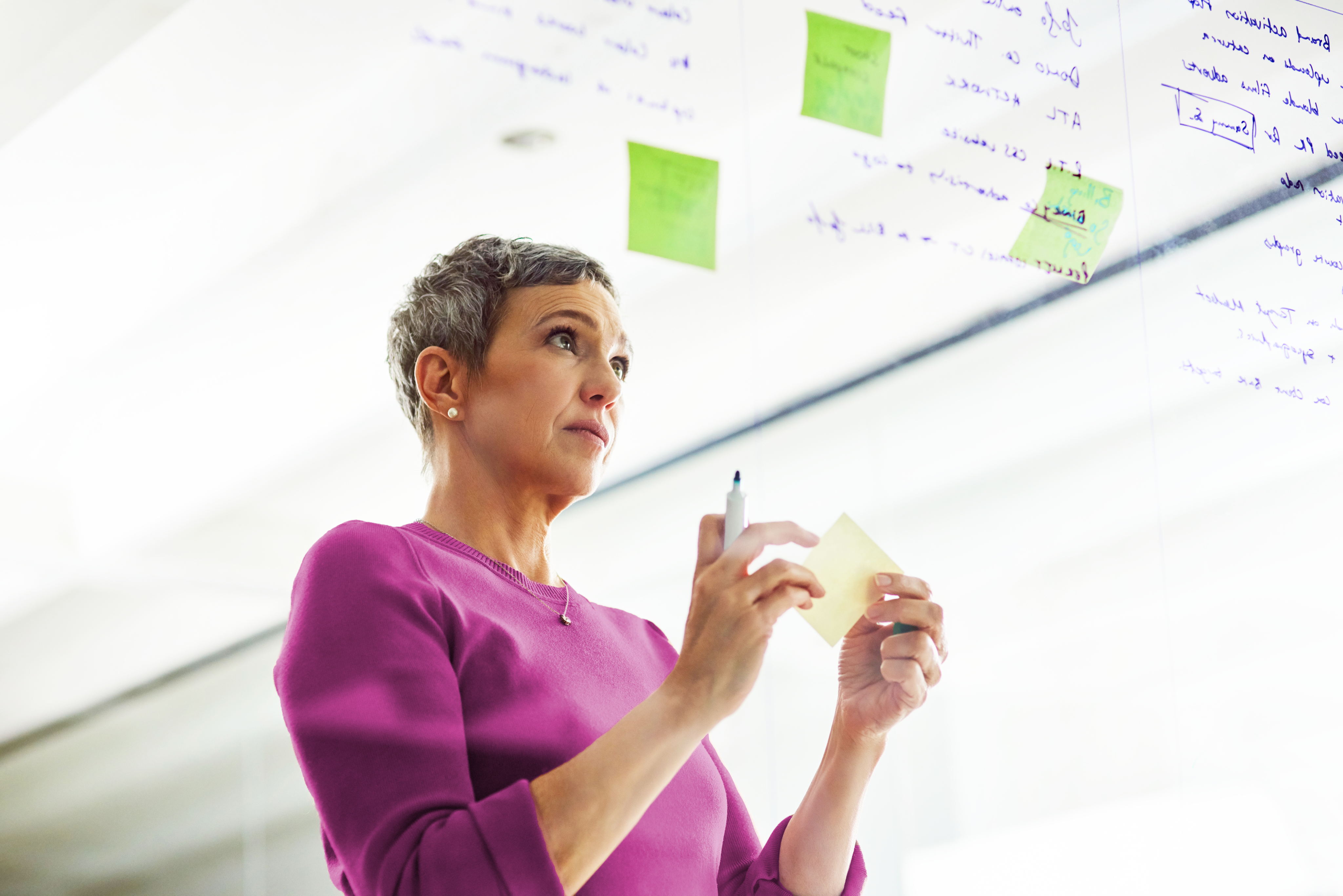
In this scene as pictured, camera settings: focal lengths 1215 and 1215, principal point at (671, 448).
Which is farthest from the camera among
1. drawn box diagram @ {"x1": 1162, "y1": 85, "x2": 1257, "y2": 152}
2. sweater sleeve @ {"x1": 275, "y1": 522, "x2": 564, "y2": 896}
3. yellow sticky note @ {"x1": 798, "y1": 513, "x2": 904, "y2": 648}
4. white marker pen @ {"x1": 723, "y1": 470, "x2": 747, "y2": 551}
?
drawn box diagram @ {"x1": 1162, "y1": 85, "x2": 1257, "y2": 152}

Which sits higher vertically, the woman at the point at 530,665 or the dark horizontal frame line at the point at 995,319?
the dark horizontal frame line at the point at 995,319

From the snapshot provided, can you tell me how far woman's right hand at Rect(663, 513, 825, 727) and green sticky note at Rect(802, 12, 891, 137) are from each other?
0.68 m

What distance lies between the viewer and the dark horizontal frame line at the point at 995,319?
4.81ft

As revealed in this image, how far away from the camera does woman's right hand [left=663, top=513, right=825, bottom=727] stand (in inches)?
32.3

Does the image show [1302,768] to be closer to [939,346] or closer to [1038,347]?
[1038,347]

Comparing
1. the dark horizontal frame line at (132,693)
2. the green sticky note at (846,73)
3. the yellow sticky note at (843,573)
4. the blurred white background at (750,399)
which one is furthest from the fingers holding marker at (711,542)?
the dark horizontal frame line at (132,693)

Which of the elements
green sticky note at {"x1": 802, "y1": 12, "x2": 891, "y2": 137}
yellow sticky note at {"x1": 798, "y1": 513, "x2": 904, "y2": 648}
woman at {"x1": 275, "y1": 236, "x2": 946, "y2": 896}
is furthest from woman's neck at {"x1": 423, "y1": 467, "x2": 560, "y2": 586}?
green sticky note at {"x1": 802, "y1": 12, "x2": 891, "y2": 137}

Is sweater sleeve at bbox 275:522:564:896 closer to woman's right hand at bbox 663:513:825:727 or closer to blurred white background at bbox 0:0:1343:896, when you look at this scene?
woman's right hand at bbox 663:513:825:727

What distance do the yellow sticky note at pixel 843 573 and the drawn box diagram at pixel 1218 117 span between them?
0.78 metres

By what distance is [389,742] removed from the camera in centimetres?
83

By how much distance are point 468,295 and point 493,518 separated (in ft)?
0.72

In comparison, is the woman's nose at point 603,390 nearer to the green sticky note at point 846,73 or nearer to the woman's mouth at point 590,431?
the woman's mouth at point 590,431

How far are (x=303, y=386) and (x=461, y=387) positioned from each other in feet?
6.34

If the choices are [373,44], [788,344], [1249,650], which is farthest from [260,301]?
[1249,650]
